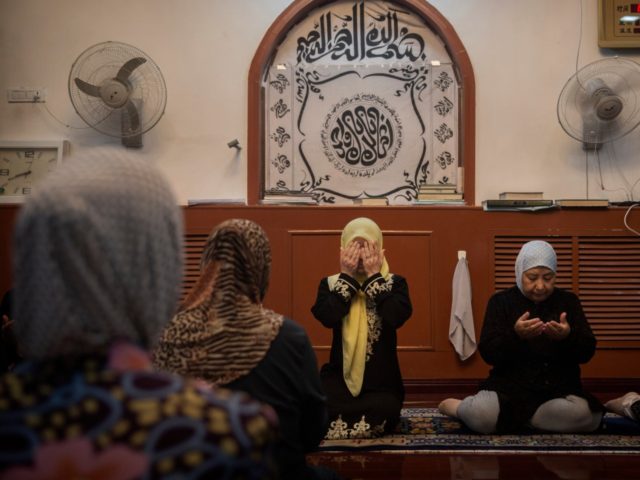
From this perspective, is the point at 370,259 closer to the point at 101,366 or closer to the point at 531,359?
the point at 531,359

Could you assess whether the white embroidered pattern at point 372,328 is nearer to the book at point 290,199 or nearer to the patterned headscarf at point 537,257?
the patterned headscarf at point 537,257

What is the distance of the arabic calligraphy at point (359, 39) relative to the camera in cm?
512

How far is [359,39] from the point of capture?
5.13 meters

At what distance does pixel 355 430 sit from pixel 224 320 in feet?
5.90

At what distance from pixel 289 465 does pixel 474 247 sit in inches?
125

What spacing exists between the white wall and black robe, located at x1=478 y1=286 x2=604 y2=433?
1632mm

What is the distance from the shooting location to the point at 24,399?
96 cm

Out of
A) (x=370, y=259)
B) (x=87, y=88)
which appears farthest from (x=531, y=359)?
(x=87, y=88)

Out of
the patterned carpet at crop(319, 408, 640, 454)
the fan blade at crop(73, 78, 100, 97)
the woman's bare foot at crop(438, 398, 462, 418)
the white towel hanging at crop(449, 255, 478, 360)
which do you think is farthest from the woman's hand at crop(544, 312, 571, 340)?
the fan blade at crop(73, 78, 100, 97)

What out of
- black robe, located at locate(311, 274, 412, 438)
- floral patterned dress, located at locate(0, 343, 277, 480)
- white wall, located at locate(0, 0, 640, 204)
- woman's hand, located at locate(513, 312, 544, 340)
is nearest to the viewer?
floral patterned dress, located at locate(0, 343, 277, 480)

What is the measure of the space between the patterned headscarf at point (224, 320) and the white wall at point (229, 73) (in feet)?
10.3

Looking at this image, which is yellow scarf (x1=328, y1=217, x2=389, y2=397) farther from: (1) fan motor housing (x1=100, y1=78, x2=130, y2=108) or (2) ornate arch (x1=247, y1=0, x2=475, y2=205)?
(1) fan motor housing (x1=100, y1=78, x2=130, y2=108)

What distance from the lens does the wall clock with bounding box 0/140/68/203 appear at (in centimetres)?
501

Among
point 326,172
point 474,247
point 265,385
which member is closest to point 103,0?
point 326,172
